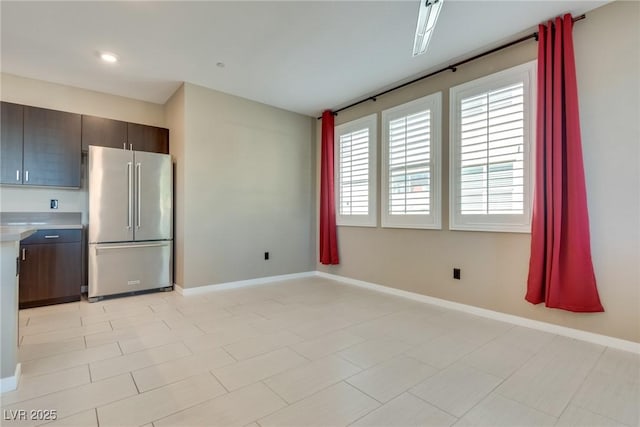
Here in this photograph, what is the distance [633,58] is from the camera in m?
2.30

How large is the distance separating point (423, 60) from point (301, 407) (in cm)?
333

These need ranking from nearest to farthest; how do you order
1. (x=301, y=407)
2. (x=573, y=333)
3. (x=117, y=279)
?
(x=301, y=407), (x=573, y=333), (x=117, y=279)

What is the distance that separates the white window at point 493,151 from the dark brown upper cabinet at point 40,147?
14.5 ft

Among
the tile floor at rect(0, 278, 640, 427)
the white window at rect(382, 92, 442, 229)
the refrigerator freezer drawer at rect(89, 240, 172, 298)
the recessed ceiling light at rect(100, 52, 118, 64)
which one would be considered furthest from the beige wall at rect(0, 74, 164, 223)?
the white window at rect(382, 92, 442, 229)

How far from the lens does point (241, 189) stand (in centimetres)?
437

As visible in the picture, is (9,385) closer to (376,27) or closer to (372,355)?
(372,355)

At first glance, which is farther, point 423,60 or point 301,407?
point 423,60

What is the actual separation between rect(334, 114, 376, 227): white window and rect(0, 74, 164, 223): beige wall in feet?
9.60

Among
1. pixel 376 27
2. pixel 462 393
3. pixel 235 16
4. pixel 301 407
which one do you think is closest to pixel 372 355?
pixel 462 393

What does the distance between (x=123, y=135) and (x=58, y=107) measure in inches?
30.9

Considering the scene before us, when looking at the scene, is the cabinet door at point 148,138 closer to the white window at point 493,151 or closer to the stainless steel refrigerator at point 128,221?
the stainless steel refrigerator at point 128,221

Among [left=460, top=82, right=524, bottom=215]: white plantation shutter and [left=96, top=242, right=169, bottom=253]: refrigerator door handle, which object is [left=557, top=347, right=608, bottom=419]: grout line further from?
[left=96, top=242, right=169, bottom=253]: refrigerator door handle

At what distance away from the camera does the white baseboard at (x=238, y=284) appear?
3.91m

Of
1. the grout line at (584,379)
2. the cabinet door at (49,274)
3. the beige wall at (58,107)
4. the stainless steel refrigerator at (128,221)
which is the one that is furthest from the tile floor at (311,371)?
the beige wall at (58,107)
